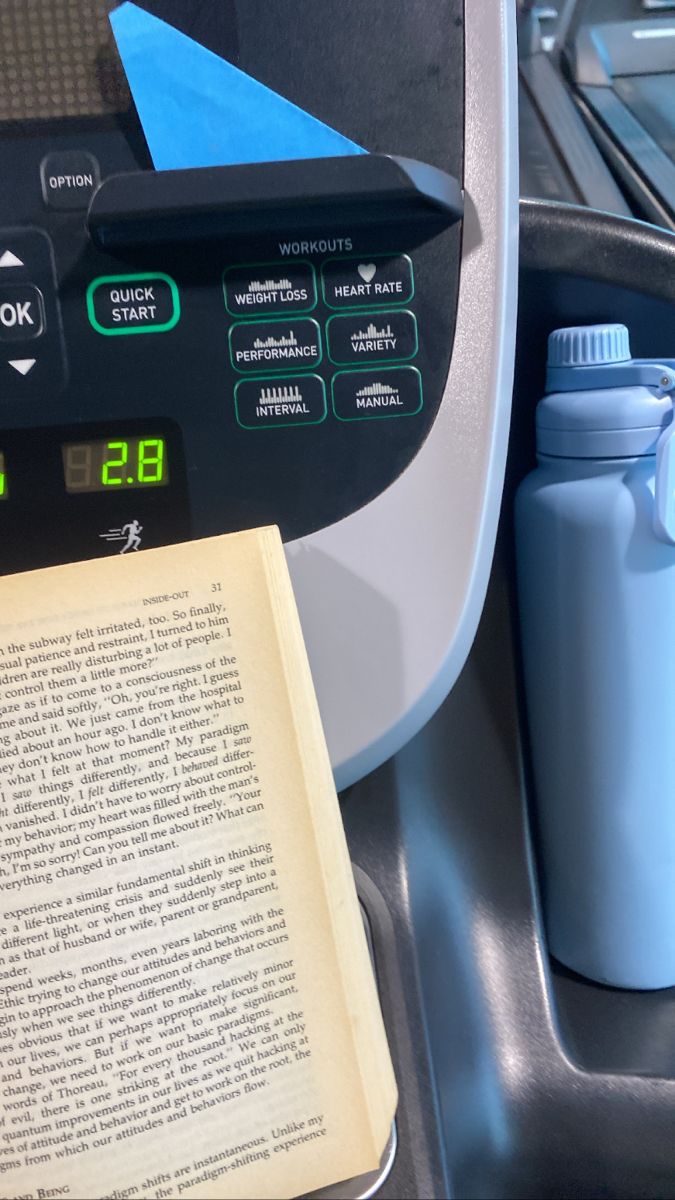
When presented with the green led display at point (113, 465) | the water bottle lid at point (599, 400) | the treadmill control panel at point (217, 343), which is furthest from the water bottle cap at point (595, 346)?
the green led display at point (113, 465)

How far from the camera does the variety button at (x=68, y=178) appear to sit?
380 mm

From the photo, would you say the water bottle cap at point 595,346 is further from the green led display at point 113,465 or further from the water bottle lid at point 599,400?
the green led display at point 113,465

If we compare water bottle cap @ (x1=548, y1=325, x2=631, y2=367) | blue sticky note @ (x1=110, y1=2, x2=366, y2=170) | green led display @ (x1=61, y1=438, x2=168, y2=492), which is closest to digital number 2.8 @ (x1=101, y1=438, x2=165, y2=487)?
→ green led display @ (x1=61, y1=438, x2=168, y2=492)

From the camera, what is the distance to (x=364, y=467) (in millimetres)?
392

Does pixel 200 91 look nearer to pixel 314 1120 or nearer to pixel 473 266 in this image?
pixel 473 266

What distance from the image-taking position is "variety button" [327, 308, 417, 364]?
15.1 inches

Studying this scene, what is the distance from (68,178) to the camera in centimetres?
38

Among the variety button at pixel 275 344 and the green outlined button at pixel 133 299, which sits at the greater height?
the green outlined button at pixel 133 299

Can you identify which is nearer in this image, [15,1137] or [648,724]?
[15,1137]

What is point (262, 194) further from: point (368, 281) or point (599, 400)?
point (599, 400)

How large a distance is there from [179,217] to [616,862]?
370 millimetres

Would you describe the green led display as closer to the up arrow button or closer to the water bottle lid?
the up arrow button

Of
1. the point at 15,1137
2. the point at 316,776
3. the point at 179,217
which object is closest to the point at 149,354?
the point at 179,217

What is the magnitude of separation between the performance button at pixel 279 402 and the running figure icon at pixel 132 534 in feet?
0.20
